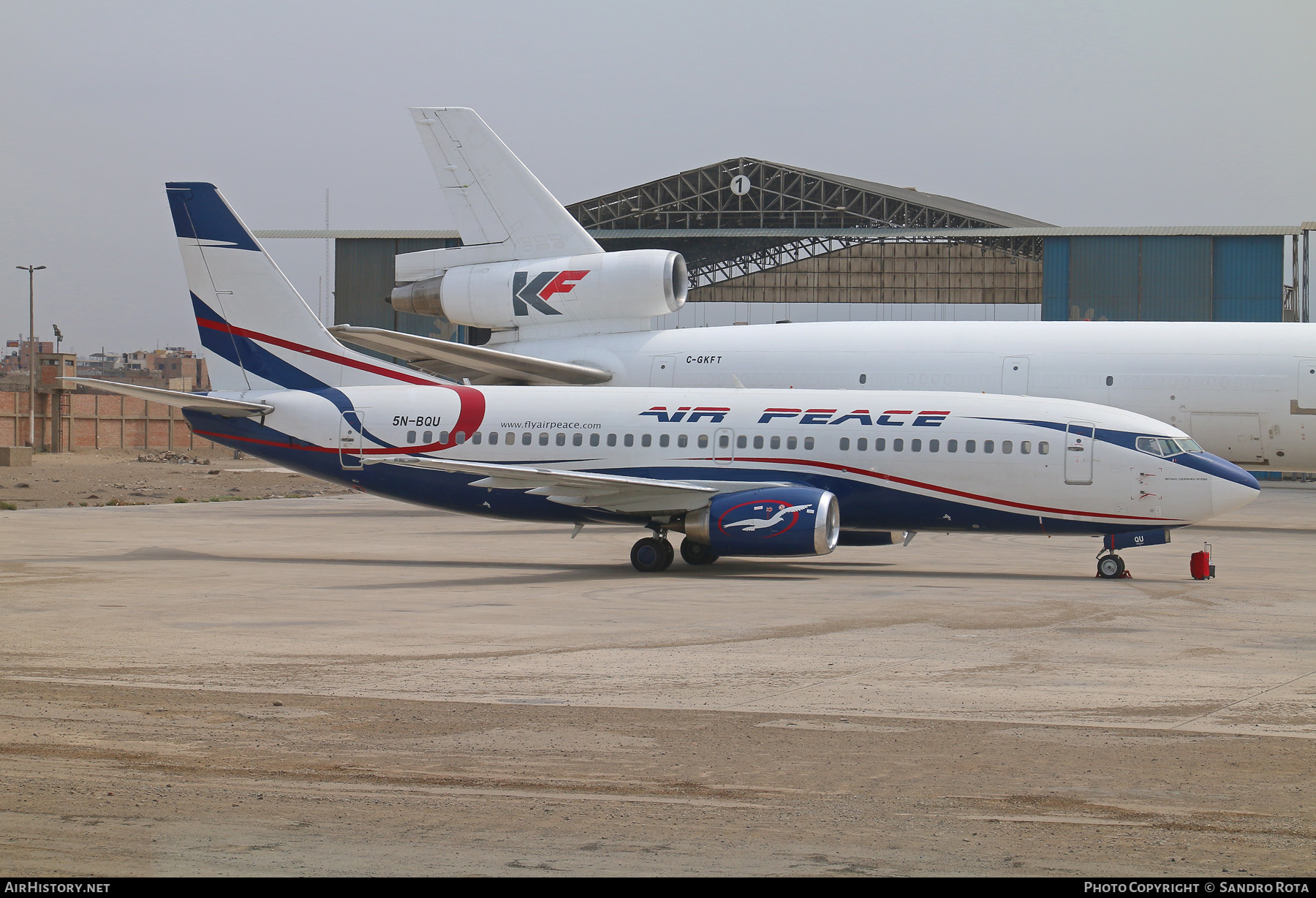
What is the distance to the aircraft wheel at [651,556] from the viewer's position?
77.8 ft

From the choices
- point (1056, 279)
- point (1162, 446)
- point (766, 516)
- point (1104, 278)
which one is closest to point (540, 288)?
point (766, 516)

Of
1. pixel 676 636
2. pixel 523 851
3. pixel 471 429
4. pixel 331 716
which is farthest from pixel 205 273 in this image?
pixel 523 851

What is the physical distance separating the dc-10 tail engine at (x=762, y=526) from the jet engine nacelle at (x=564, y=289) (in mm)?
12724

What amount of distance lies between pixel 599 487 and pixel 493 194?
15821 mm

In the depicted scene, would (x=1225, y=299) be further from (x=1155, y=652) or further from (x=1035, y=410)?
(x=1155, y=652)

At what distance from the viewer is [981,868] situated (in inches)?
269

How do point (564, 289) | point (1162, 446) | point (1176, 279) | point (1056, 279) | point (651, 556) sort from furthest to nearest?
point (1056, 279), point (1176, 279), point (564, 289), point (651, 556), point (1162, 446)

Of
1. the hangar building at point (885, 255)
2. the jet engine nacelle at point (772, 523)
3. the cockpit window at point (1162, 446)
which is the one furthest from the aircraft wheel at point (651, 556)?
the hangar building at point (885, 255)

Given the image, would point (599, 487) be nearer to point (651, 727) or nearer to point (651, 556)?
point (651, 556)

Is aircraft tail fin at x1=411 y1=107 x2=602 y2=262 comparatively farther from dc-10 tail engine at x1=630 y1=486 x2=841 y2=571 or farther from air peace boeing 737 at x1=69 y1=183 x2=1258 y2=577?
dc-10 tail engine at x1=630 y1=486 x2=841 y2=571

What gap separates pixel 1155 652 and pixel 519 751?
27.1ft

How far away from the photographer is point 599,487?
23.8 m

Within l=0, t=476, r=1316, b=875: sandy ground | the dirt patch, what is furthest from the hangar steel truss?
l=0, t=476, r=1316, b=875: sandy ground

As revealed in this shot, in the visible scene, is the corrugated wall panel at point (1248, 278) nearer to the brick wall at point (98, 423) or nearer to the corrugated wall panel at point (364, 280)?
the corrugated wall panel at point (364, 280)
